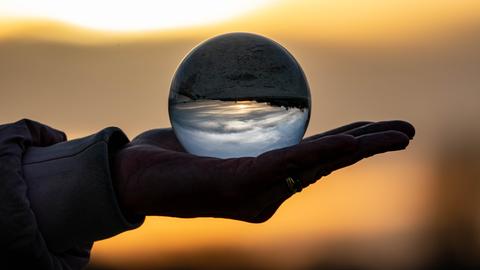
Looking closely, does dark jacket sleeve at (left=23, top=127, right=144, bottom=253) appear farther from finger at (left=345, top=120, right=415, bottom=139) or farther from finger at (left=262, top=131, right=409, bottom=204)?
finger at (left=345, top=120, right=415, bottom=139)

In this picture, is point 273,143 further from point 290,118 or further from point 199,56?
point 199,56

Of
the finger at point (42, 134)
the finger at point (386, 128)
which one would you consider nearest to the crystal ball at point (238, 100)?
the finger at point (386, 128)

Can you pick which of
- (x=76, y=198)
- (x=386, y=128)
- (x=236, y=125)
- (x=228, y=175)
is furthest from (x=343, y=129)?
(x=76, y=198)

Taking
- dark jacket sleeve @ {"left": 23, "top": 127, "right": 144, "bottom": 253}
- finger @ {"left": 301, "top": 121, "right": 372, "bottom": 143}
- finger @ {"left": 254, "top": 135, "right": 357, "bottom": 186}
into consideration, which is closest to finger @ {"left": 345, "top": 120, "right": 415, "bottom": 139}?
finger @ {"left": 301, "top": 121, "right": 372, "bottom": 143}

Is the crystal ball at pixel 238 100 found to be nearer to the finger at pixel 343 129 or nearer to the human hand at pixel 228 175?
the finger at pixel 343 129

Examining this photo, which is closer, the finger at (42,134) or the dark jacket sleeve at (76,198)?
the dark jacket sleeve at (76,198)
